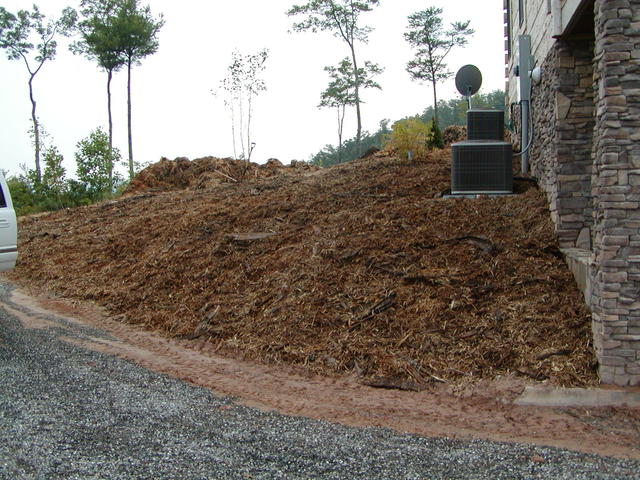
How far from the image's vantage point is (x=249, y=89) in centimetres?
2200

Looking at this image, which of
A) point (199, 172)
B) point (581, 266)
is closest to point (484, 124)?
point (581, 266)

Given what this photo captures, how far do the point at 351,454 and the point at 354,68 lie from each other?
1007 inches

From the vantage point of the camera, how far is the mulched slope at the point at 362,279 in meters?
5.72

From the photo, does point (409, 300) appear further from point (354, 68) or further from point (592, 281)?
point (354, 68)

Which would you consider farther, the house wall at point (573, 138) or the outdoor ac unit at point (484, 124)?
the outdoor ac unit at point (484, 124)

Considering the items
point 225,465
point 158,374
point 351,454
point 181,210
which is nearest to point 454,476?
point 351,454

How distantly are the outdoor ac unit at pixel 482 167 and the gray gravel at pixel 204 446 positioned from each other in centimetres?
489

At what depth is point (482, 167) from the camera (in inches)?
335

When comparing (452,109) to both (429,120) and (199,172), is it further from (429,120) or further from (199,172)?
(199,172)

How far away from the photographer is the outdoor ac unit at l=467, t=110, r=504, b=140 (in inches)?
341

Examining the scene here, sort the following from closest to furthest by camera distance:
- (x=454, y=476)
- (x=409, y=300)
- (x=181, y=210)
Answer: (x=454, y=476) < (x=409, y=300) < (x=181, y=210)

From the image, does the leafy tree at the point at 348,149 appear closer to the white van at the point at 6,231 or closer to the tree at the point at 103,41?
the tree at the point at 103,41

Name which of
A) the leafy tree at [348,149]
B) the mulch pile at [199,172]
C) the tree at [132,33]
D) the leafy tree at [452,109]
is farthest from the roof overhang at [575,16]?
the leafy tree at [452,109]

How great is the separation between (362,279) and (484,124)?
3.22 metres
